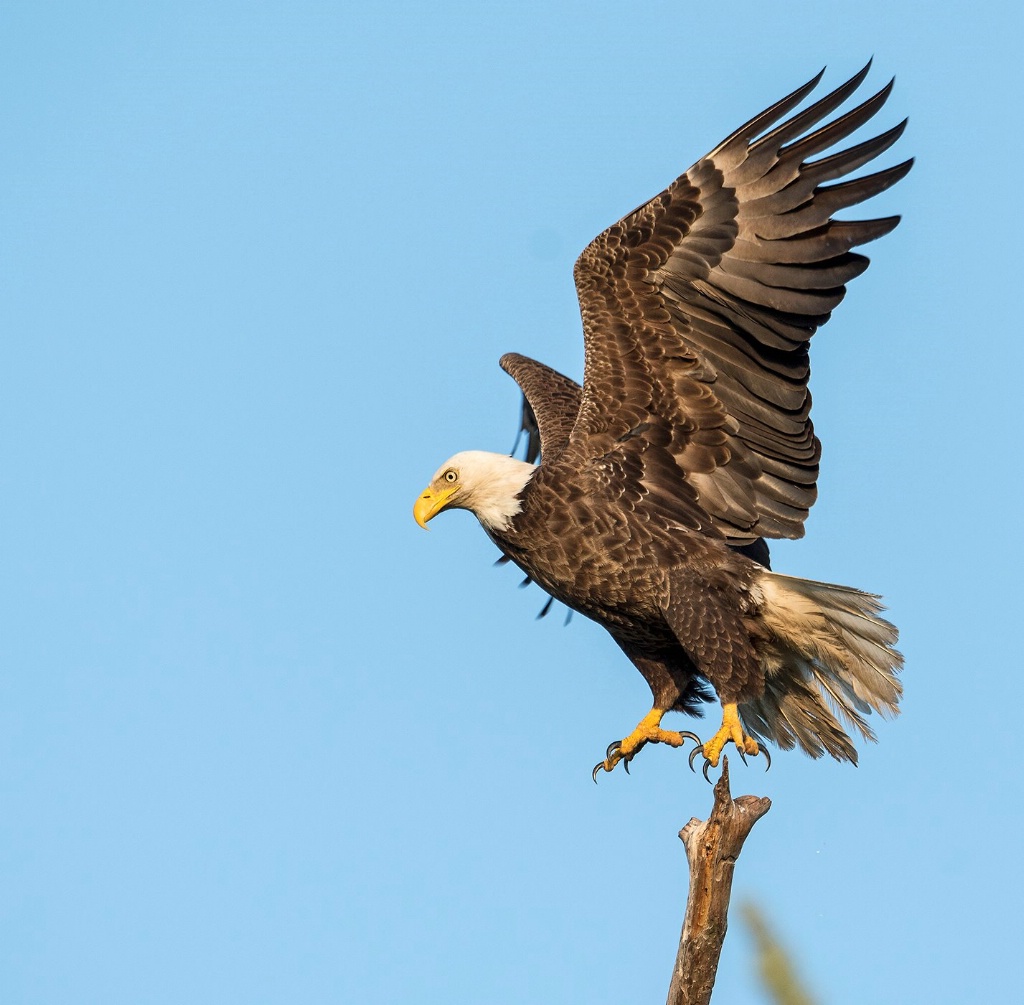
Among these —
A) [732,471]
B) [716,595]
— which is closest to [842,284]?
[732,471]

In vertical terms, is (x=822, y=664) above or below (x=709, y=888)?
above

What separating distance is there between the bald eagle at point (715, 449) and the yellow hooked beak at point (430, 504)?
0.01 m

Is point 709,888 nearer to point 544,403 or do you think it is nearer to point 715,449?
point 715,449

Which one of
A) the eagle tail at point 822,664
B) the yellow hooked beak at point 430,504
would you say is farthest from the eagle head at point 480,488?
the eagle tail at point 822,664

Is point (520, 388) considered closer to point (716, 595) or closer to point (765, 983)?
point (716, 595)

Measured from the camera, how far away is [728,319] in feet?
20.5

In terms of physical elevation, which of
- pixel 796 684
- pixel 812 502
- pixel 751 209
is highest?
pixel 751 209

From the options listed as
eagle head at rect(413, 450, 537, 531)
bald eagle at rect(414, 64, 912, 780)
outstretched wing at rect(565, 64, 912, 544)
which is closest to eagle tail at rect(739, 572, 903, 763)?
bald eagle at rect(414, 64, 912, 780)

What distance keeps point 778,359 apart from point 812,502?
709mm

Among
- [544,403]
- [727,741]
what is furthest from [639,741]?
[544,403]

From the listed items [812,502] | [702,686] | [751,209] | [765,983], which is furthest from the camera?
[702,686]

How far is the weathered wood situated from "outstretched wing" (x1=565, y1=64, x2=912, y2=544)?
186cm

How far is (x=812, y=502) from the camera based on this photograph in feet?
21.5

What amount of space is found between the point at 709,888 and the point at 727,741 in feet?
4.50
